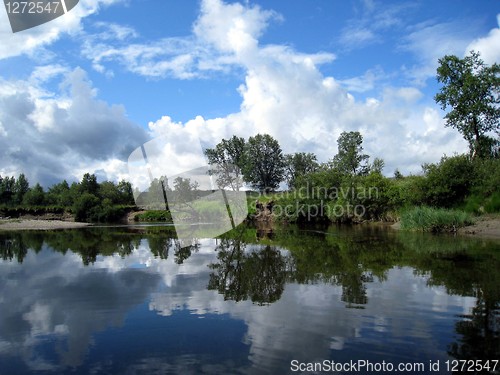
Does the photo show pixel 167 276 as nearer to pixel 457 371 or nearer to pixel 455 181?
pixel 457 371

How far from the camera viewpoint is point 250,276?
14.5 m

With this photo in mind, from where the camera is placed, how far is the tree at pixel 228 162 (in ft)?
326

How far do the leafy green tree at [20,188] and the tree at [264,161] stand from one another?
78.6 metres

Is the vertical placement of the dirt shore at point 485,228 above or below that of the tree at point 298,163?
below

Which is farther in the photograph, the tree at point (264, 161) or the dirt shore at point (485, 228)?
the tree at point (264, 161)

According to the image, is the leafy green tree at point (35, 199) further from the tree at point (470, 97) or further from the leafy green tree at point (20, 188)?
the tree at point (470, 97)

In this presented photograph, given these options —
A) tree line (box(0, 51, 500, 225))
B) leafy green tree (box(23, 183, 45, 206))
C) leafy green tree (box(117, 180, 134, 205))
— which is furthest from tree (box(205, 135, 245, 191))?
leafy green tree (box(23, 183, 45, 206))

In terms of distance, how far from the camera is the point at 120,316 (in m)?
9.84

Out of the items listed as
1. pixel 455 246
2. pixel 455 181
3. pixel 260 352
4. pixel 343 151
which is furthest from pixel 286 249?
pixel 343 151

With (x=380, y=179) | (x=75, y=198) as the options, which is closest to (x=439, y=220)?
(x=380, y=179)

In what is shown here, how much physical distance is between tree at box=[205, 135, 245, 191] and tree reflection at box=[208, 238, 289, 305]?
2959 inches

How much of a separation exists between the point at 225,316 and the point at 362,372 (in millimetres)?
3919

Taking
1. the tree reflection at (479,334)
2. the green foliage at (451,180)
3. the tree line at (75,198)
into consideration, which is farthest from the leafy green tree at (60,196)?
the tree reflection at (479,334)

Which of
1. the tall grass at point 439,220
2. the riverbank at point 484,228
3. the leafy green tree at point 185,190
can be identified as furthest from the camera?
the leafy green tree at point 185,190
